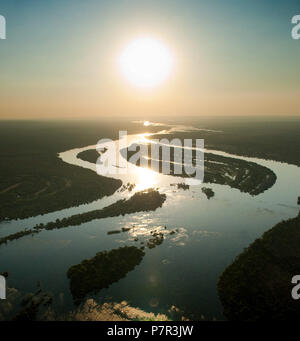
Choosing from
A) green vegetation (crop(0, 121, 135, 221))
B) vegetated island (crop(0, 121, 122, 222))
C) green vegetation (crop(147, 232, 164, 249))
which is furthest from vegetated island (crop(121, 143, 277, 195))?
green vegetation (crop(147, 232, 164, 249))

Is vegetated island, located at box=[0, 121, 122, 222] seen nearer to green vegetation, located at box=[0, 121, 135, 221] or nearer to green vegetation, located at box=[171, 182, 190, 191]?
green vegetation, located at box=[0, 121, 135, 221]

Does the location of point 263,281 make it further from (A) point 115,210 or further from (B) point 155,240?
(A) point 115,210

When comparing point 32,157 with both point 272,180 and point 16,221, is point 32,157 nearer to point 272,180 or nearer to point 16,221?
point 16,221

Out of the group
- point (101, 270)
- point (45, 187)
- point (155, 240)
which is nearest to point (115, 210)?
point (155, 240)

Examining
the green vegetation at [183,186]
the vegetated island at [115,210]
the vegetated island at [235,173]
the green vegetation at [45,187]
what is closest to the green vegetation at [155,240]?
the vegetated island at [115,210]

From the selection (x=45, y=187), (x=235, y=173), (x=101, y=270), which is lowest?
(x=101, y=270)

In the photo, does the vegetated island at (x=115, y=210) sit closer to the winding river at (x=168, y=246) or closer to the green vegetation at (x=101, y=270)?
the winding river at (x=168, y=246)
